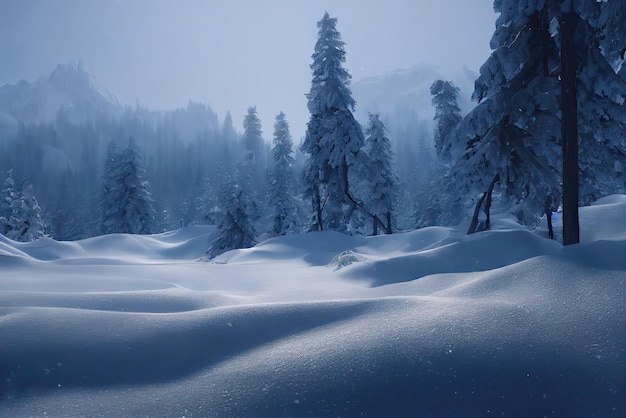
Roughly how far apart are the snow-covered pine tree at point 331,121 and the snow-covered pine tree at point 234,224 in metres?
8.32

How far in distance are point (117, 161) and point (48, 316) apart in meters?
44.1

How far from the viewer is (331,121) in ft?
82.3

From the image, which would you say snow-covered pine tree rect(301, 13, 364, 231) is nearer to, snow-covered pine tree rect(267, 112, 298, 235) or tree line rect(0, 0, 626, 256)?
tree line rect(0, 0, 626, 256)

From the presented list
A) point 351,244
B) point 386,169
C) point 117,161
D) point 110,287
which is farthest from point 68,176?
point 110,287

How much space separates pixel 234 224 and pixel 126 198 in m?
17.1

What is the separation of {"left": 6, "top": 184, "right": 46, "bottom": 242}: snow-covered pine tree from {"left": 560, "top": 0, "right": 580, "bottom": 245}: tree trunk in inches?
1933

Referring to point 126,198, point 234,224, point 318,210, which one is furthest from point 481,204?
point 126,198

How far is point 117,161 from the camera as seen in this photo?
43.2 metres

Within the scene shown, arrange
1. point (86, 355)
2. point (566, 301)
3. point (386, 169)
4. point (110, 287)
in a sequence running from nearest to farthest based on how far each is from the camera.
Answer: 1. point (86, 355)
2. point (566, 301)
3. point (110, 287)
4. point (386, 169)

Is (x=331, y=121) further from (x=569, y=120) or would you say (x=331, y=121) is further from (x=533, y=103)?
(x=569, y=120)

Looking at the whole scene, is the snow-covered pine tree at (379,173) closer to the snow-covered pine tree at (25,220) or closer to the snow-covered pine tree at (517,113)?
the snow-covered pine tree at (517,113)

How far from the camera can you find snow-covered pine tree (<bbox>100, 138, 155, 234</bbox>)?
140ft

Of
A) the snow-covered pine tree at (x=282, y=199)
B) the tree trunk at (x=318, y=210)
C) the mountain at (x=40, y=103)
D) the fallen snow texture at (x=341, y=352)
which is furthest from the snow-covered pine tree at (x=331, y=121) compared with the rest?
the mountain at (x=40, y=103)

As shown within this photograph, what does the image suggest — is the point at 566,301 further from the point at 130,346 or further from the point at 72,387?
the point at 72,387
